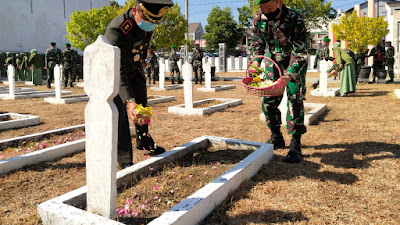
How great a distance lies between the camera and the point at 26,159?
168 inches

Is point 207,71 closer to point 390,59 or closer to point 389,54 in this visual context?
point 389,54

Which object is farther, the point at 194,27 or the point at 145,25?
the point at 194,27

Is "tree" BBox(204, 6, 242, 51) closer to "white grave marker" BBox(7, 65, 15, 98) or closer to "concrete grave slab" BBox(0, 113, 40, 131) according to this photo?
"white grave marker" BBox(7, 65, 15, 98)

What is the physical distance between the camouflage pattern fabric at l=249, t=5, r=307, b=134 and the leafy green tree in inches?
891

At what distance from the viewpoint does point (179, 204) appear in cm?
263

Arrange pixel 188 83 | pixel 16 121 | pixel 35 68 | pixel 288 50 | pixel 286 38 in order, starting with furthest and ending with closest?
pixel 35 68 < pixel 188 83 < pixel 16 121 < pixel 288 50 < pixel 286 38

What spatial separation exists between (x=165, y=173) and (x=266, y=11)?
7.56ft

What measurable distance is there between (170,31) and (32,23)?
15004mm

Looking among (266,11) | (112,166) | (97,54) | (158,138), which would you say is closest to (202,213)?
(112,166)

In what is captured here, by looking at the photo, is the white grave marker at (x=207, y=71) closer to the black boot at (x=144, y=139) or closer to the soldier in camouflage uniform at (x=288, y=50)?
the soldier in camouflage uniform at (x=288, y=50)

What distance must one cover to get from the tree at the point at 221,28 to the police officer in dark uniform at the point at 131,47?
4624 centimetres

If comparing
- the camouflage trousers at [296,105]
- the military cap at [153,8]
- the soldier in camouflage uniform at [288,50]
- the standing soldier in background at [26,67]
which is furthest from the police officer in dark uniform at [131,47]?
the standing soldier in background at [26,67]

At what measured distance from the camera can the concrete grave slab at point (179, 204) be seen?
2389mm

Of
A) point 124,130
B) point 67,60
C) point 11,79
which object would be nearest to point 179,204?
point 124,130
